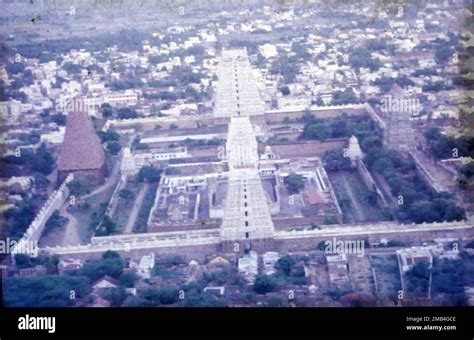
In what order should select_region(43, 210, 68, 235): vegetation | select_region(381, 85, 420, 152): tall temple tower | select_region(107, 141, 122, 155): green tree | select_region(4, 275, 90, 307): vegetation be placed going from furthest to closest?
select_region(107, 141, 122, 155): green tree → select_region(381, 85, 420, 152): tall temple tower → select_region(43, 210, 68, 235): vegetation → select_region(4, 275, 90, 307): vegetation

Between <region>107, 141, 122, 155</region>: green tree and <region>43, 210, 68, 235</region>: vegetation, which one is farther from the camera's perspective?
<region>107, 141, 122, 155</region>: green tree

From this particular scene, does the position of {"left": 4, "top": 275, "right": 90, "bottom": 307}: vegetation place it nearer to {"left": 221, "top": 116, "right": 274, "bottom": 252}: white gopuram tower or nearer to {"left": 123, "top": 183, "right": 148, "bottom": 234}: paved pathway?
{"left": 123, "top": 183, "right": 148, "bottom": 234}: paved pathway

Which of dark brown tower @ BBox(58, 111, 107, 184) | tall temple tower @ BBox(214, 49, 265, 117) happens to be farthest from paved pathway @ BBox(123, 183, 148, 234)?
tall temple tower @ BBox(214, 49, 265, 117)

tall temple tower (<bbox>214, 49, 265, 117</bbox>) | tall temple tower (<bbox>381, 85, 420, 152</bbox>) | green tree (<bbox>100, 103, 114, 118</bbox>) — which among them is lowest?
tall temple tower (<bbox>381, 85, 420, 152</bbox>)

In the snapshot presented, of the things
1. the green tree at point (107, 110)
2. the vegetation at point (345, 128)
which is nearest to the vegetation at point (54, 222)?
the green tree at point (107, 110)

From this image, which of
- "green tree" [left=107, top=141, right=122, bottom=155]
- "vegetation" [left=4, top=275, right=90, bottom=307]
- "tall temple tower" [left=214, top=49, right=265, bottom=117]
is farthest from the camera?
"tall temple tower" [left=214, top=49, right=265, bottom=117]
